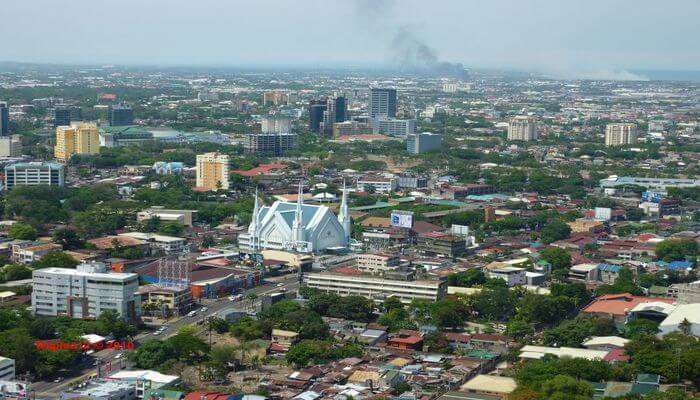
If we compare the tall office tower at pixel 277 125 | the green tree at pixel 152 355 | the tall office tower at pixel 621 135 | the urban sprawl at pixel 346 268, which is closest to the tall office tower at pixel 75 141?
the urban sprawl at pixel 346 268

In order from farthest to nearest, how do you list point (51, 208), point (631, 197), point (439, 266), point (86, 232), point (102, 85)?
point (102, 85) < point (631, 197) < point (51, 208) < point (86, 232) < point (439, 266)

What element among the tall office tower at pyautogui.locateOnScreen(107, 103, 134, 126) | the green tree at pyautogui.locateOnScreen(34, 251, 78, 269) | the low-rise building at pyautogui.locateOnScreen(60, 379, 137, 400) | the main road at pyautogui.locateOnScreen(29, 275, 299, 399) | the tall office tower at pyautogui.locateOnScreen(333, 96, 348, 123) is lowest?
the main road at pyautogui.locateOnScreen(29, 275, 299, 399)

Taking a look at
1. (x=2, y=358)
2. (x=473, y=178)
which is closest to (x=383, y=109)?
(x=473, y=178)

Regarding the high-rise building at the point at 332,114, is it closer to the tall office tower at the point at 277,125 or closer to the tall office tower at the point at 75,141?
the tall office tower at the point at 277,125

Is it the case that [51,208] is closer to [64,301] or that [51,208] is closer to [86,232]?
[86,232]

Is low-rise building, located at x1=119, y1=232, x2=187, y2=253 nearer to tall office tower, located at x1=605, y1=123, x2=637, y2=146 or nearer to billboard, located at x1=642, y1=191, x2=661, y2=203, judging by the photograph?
billboard, located at x1=642, y1=191, x2=661, y2=203

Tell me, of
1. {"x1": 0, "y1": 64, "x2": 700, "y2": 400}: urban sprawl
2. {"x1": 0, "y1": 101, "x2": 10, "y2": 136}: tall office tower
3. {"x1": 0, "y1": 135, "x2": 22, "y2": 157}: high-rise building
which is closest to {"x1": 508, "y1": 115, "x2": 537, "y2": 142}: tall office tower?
{"x1": 0, "y1": 64, "x2": 700, "y2": 400}: urban sprawl

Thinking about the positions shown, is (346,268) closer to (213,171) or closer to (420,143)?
(213,171)
